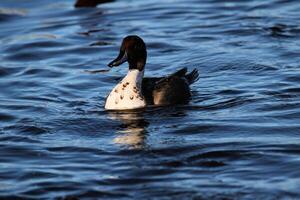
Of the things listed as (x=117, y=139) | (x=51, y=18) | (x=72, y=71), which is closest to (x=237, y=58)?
(x=72, y=71)

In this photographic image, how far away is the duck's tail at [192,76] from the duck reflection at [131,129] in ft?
4.74

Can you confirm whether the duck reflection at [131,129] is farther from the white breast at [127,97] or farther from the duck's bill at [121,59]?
the duck's bill at [121,59]

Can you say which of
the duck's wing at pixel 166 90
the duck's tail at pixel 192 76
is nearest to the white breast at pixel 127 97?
the duck's wing at pixel 166 90

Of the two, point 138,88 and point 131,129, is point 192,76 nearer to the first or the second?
point 138,88

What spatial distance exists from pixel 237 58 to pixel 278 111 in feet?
10.7

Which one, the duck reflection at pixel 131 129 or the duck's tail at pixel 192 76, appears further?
the duck's tail at pixel 192 76

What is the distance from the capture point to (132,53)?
12.6 meters

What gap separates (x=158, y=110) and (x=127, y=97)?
17.7 inches

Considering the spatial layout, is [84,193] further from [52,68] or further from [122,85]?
[52,68]

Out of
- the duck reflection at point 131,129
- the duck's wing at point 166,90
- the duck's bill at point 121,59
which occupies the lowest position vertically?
the duck reflection at point 131,129

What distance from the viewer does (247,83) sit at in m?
13.7

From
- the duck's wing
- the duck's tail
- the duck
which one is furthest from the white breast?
the duck's tail

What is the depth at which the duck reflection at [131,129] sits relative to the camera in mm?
10953

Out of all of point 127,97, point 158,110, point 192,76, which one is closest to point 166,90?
point 158,110
